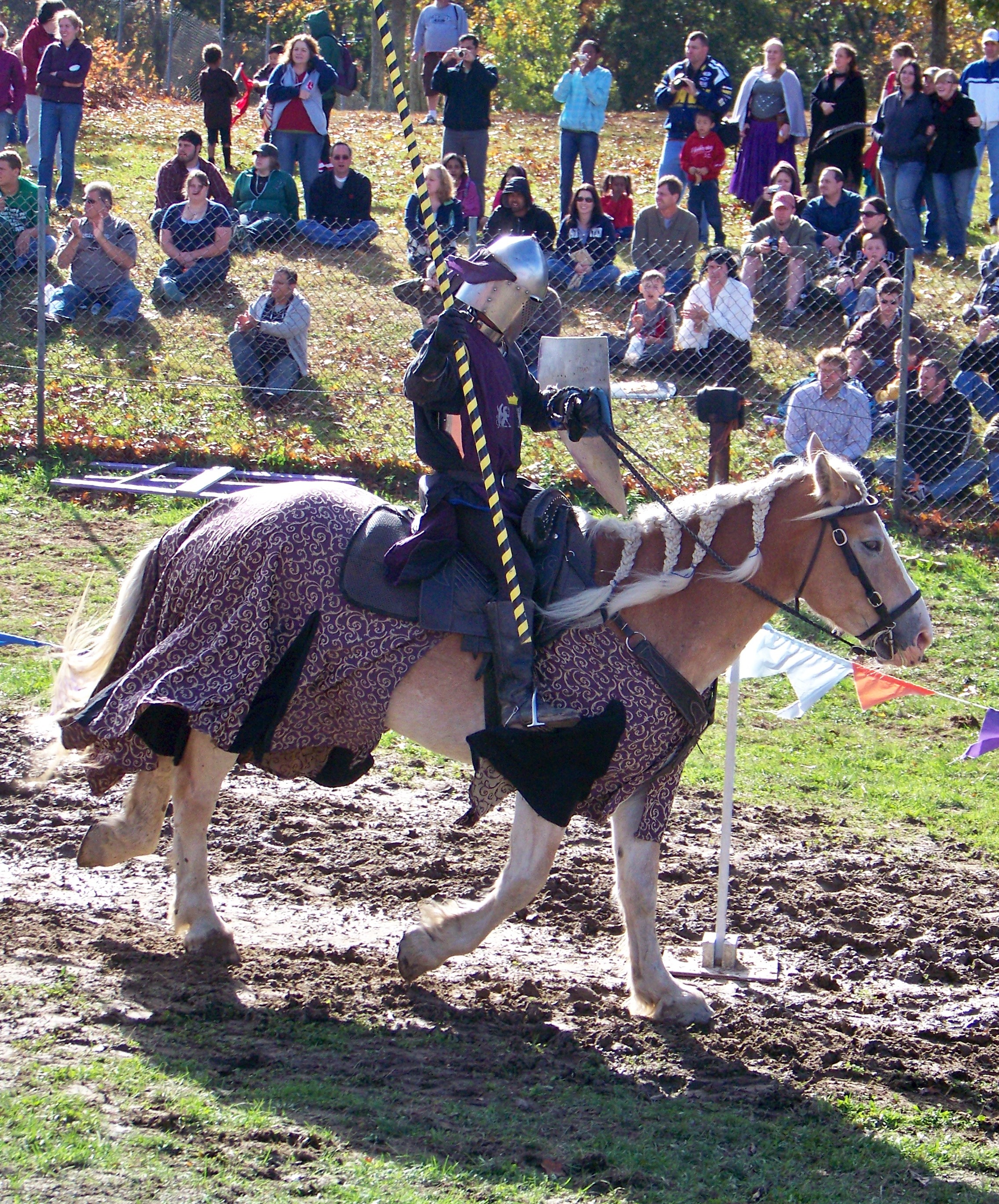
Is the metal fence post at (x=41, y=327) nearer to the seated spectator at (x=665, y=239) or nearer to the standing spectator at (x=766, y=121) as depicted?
the seated spectator at (x=665, y=239)

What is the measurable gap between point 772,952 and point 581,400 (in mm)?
2348

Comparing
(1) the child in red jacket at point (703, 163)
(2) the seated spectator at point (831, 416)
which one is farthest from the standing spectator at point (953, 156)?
(2) the seated spectator at point (831, 416)

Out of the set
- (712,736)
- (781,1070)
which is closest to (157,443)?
(712,736)

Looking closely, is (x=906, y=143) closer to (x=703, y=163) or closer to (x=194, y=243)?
(x=703, y=163)

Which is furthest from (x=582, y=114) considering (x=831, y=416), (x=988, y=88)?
(x=831, y=416)

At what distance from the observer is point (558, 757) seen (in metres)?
4.82

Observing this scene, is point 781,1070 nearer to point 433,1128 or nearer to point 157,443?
point 433,1128

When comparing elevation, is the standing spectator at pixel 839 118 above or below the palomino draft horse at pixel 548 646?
above

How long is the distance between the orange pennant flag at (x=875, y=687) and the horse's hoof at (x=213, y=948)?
2906mm

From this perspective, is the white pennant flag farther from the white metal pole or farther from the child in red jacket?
the child in red jacket

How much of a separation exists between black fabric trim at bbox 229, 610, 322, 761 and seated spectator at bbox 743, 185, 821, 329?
29.7 feet

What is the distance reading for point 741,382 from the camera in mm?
12555

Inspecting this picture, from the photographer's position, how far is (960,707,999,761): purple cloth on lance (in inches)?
215

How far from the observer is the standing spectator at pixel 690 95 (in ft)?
50.4
